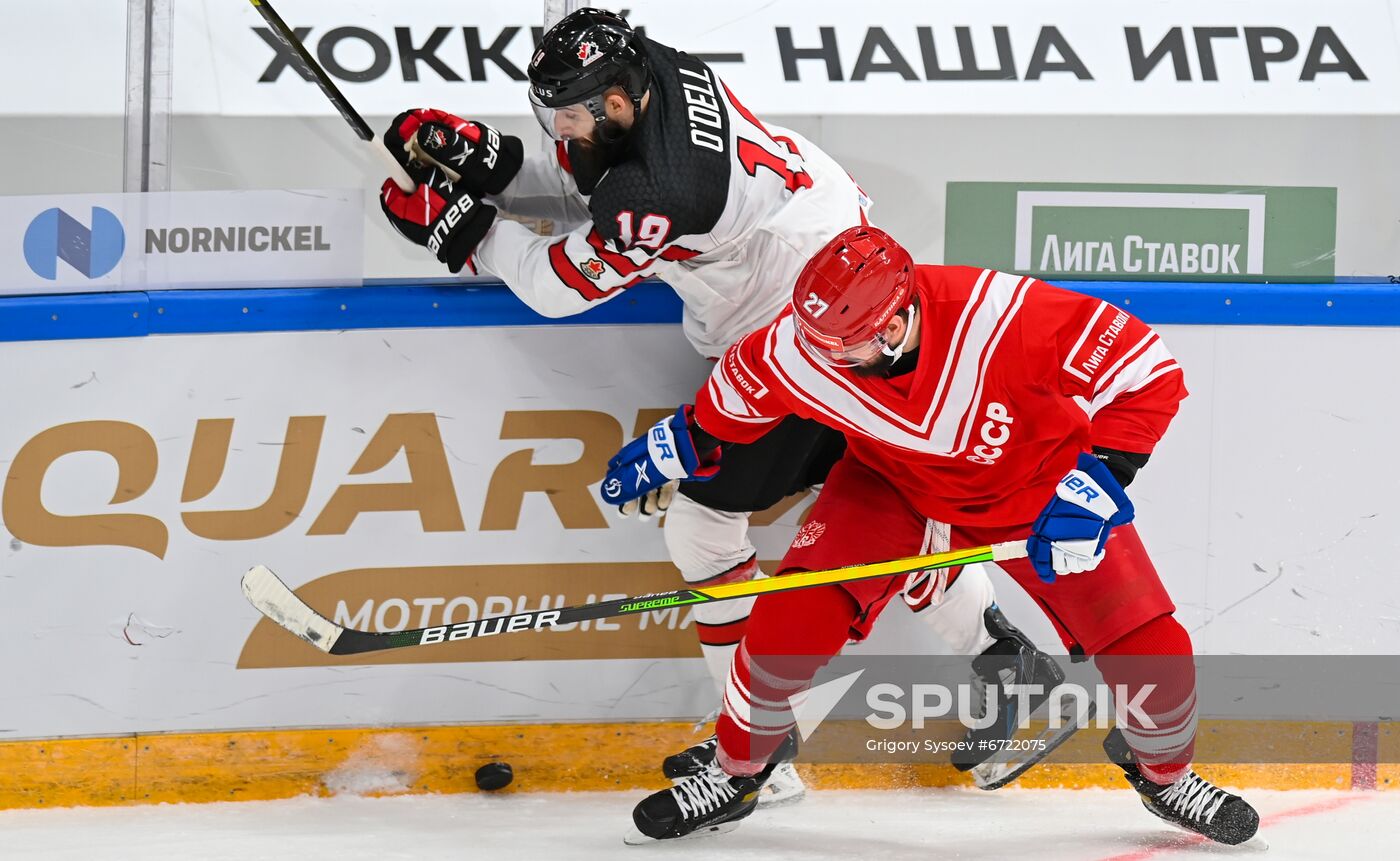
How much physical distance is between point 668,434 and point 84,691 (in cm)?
125

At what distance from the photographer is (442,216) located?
266 centimetres

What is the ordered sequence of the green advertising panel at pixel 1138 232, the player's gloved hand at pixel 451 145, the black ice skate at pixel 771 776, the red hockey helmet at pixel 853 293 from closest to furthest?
the red hockey helmet at pixel 853 293 → the player's gloved hand at pixel 451 145 → the black ice skate at pixel 771 776 → the green advertising panel at pixel 1138 232

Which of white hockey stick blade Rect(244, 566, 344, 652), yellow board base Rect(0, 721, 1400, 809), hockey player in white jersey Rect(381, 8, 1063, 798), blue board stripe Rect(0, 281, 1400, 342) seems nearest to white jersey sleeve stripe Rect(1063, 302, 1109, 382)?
hockey player in white jersey Rect(381, 8, 1063, 798)

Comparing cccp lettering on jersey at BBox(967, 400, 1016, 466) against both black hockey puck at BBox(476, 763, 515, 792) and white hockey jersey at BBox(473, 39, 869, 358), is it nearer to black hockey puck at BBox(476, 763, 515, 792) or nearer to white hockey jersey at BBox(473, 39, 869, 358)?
white hockey jersey at BBox(473, 39, 869, 358)

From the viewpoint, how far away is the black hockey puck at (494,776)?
2889 millimetres

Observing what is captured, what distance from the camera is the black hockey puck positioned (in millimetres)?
2889

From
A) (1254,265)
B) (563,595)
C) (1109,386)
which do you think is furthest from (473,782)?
(1254,265)

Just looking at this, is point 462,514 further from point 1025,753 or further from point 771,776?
point 1025,753

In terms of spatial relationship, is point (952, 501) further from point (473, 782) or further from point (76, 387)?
point (76, 387)

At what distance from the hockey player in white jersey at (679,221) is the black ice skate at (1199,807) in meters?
0.33

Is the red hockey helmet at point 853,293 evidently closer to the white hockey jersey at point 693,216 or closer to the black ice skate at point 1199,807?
the white hockey jersey at point 693,216

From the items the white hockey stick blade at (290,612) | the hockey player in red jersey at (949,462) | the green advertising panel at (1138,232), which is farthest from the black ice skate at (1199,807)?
the white hockey stick blade at (290,612)

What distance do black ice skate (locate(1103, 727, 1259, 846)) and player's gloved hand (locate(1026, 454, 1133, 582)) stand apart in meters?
0.45

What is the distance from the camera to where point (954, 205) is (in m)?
2.90
